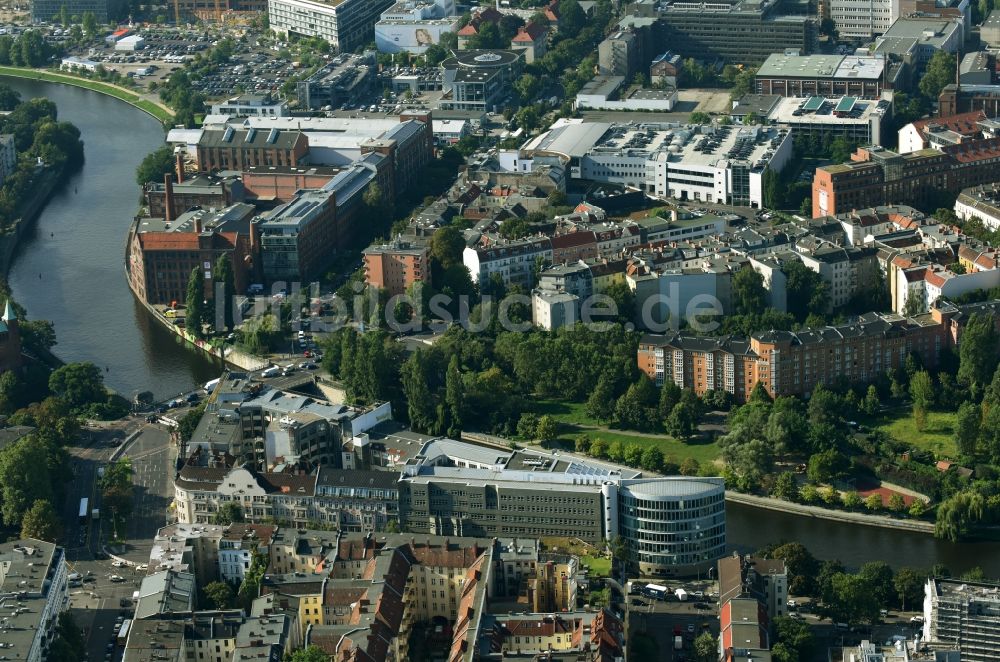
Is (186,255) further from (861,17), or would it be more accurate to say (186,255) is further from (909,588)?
(861,17)

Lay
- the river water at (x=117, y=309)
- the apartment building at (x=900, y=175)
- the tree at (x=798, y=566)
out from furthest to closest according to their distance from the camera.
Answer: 1. the apartment building at (x=900, y=175)
2. the river water at (x=117, y=309)
3. the tree at (x=798, y=566)

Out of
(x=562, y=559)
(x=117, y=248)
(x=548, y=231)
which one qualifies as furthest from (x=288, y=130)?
(x=562, y=559)

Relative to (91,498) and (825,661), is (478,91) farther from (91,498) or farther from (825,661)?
(825,661)

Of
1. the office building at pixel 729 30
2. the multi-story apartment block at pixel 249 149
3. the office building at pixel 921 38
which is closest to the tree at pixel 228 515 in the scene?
the multi-story apartment block at pixel 249 149

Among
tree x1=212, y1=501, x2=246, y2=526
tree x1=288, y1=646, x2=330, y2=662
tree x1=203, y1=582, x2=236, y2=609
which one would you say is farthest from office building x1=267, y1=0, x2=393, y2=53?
tree x1=288, y1=646, x2=330, y2=662

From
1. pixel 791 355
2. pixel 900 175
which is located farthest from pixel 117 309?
pixel 900 175

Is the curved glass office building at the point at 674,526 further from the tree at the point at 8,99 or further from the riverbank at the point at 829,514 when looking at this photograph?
the tree at the point at 8,99
